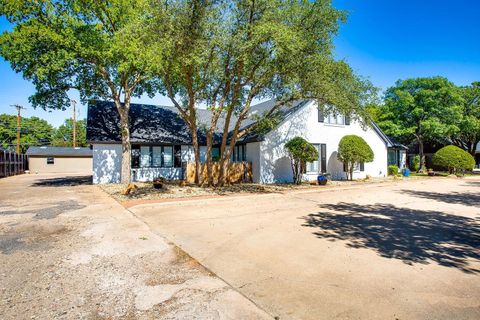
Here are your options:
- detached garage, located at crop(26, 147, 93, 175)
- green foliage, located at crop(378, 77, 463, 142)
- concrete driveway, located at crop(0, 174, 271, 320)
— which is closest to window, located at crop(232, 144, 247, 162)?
concrete driveway, located at crop(0, 174, 271, 320)

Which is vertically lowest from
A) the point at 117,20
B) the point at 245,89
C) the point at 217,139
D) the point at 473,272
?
the point at 473,272

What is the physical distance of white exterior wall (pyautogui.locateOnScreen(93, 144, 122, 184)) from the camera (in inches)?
734

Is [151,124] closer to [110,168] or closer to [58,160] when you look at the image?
[110,168]

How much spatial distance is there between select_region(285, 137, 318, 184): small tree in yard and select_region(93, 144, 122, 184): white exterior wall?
11.5 meters

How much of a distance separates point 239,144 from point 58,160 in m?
29.7

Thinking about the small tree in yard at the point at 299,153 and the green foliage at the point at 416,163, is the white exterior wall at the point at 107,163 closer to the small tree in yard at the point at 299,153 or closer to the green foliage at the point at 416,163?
the small tree in yard at the point at 299,153

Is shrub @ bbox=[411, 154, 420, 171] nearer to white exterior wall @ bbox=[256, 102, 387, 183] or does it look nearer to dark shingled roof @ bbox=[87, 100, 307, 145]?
white exterior wall @ bbox=[256, 102, 387, 183]

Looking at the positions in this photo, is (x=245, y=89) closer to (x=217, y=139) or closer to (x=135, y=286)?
(x=217, y=139)

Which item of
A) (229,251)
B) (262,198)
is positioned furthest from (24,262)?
(262,198)

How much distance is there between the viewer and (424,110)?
2720cm

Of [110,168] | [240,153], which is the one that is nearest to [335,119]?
[240,153]

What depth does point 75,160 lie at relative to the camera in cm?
3781

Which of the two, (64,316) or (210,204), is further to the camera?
(210,204)

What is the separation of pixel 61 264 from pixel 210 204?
6473 millimetres
